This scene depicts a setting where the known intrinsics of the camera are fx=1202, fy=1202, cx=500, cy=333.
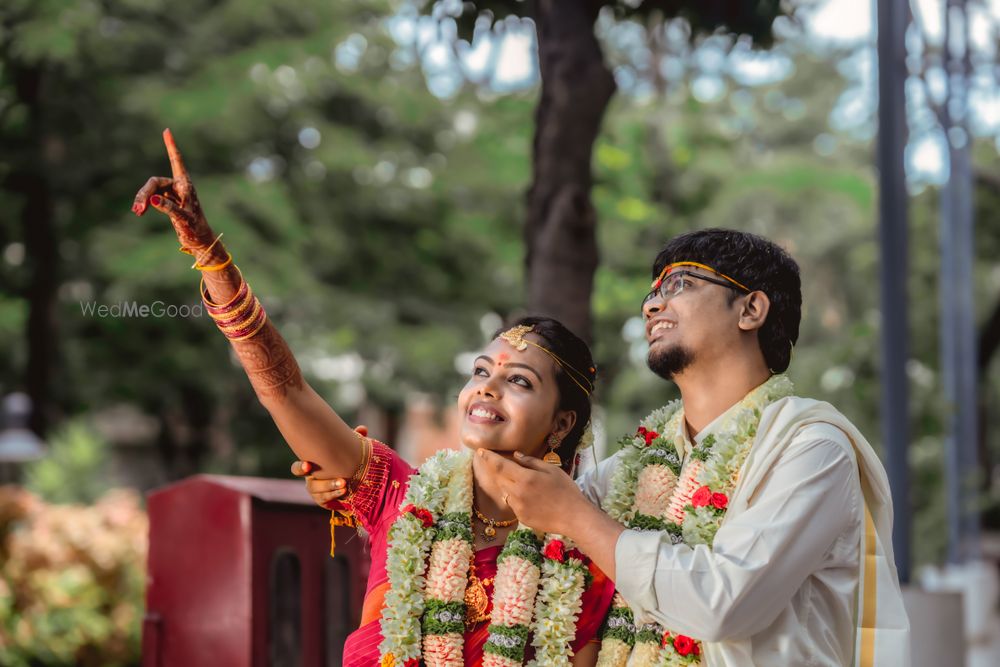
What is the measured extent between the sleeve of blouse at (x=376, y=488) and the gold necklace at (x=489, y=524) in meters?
0.21

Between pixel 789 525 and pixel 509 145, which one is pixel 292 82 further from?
pixel 789 525

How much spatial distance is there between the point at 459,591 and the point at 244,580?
1.85 metres

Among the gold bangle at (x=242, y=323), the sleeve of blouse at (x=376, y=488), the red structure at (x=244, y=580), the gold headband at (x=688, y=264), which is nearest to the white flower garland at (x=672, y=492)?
the gold headband at (x=688, y=264)

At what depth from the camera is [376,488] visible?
3188 millimetres

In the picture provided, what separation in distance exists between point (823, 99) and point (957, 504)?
12505 millimetres

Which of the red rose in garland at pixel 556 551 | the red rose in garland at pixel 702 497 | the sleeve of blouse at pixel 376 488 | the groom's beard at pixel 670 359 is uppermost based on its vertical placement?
the groom's beard at pixel 670 359

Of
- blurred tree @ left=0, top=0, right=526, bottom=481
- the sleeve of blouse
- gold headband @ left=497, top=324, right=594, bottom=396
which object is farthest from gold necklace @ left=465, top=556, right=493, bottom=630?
blurred tree @ left=0, top=0, right=526, bottom=481

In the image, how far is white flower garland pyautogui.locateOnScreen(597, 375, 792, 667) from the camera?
9.27 feet

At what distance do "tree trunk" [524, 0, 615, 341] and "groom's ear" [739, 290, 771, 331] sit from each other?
257 centimetres

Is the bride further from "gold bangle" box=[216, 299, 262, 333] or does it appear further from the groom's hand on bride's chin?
the groom's hand on bride's chin

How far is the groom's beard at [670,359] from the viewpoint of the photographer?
2955 mm

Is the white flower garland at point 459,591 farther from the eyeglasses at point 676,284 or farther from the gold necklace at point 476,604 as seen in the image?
the eyeglasses at point 676,284

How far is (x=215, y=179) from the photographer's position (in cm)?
1292

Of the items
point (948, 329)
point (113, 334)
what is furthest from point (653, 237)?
point (113, 334)
